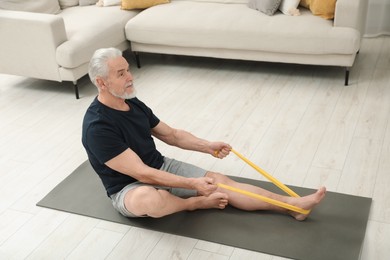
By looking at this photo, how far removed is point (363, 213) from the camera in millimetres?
2479

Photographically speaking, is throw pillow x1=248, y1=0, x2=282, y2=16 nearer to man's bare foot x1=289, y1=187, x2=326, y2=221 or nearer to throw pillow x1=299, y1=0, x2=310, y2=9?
throw pillow x1=299, y1=0, x2=310, y2=9

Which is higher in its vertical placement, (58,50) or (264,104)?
(58,50)

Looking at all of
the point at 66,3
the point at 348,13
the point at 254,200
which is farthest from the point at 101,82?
the point at 66,3

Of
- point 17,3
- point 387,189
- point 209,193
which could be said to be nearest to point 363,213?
point 387,189

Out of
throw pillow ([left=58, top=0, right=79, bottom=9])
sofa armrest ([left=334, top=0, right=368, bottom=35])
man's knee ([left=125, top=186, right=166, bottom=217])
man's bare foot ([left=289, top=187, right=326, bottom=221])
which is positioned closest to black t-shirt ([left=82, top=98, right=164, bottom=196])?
man's knee ([left=125, top=186, right=166, bottom=217])

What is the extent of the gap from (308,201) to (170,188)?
25.8 inches

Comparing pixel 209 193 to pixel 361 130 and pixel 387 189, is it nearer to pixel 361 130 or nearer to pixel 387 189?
pixel 387 189

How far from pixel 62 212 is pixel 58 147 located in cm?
72

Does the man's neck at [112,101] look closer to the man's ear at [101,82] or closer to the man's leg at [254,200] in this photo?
the man's ear at [101,82]

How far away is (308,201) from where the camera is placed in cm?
238

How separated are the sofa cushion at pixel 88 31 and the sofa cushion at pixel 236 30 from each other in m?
0.13

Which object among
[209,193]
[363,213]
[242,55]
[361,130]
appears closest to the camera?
[209,193]

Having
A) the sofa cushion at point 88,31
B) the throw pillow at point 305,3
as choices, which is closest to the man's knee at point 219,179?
the sofa cushion at point 88,31

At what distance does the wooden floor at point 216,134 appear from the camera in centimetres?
244
